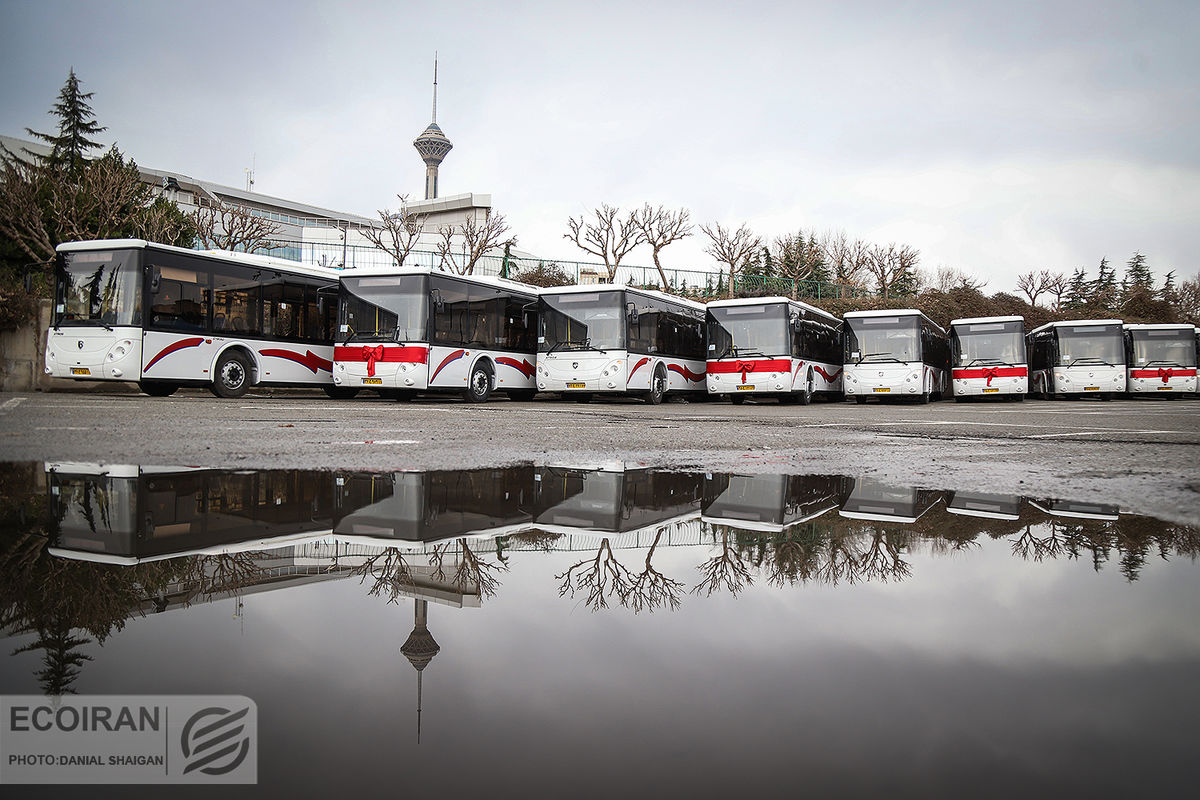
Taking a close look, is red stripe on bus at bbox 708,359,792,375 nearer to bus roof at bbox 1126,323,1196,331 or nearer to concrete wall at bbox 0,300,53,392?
bus roof at bbox 1126,323,1196,331

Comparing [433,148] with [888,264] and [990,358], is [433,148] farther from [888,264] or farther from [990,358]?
[990,358]

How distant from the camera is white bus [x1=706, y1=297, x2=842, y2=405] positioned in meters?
22.6

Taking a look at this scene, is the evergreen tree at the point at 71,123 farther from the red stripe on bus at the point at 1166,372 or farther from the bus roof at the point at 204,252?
the red stripe on bus at the point at 1166,372

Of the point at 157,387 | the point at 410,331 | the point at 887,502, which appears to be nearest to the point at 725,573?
the point at 887,502

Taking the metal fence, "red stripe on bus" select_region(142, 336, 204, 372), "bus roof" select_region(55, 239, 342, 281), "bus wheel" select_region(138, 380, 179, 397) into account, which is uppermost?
the metal fence

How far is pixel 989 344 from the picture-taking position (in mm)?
26297

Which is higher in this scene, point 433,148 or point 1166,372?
point 433,148

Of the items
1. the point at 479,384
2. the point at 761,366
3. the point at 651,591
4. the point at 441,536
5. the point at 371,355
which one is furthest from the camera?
the point at 761,366

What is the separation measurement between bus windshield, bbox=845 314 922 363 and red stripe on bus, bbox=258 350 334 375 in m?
15.6

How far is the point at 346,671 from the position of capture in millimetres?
1508

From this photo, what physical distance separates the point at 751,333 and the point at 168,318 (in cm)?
1479

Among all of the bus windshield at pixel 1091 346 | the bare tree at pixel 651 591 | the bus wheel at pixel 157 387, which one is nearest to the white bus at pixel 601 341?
the bus wheel at pixel 157 387

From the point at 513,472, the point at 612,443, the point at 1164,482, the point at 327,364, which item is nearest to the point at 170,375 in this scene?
the point at 327,364

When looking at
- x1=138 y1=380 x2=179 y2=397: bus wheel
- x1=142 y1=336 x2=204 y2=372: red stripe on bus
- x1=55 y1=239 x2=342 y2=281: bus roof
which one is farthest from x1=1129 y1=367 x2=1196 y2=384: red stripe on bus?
x1=138 y1=380 x2=179 y2=397: bus wheel
